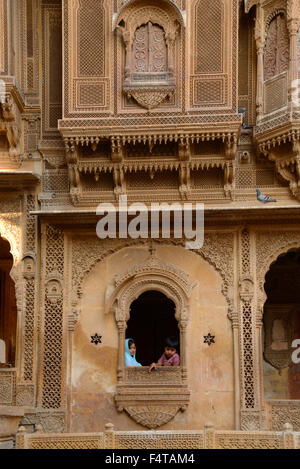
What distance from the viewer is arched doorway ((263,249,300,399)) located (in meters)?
15.2

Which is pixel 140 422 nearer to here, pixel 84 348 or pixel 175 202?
pixel 84 348

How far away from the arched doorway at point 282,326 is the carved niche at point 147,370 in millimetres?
2525

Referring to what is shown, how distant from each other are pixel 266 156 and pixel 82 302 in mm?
3287

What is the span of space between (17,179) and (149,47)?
260 centimetres

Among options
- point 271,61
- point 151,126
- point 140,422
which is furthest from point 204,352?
point 271,61

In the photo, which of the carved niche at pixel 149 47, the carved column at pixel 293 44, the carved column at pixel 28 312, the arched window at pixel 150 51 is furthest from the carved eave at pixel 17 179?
the carved column at pixel 293 44

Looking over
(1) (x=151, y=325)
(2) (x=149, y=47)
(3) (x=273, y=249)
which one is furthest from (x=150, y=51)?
(1) (x=151, y=325)

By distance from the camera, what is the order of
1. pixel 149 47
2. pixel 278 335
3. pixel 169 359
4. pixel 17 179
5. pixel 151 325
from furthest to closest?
pixel 151 325 < pixel 278 335 < pixel 17 179 < pixel 149 47 < pixel 169 359

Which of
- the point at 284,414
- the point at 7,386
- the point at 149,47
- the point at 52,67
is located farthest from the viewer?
the point at 52,67

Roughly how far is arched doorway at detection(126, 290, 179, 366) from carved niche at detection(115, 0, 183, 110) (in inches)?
153

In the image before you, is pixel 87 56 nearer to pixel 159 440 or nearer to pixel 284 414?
pixel 159 440

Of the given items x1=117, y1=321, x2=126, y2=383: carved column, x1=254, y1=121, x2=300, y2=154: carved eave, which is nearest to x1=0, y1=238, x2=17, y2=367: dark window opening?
x1=117, y1=321, x2=126, y2=383: carved column

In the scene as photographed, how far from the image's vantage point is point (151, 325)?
52.7ft

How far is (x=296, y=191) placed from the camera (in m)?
13.4
